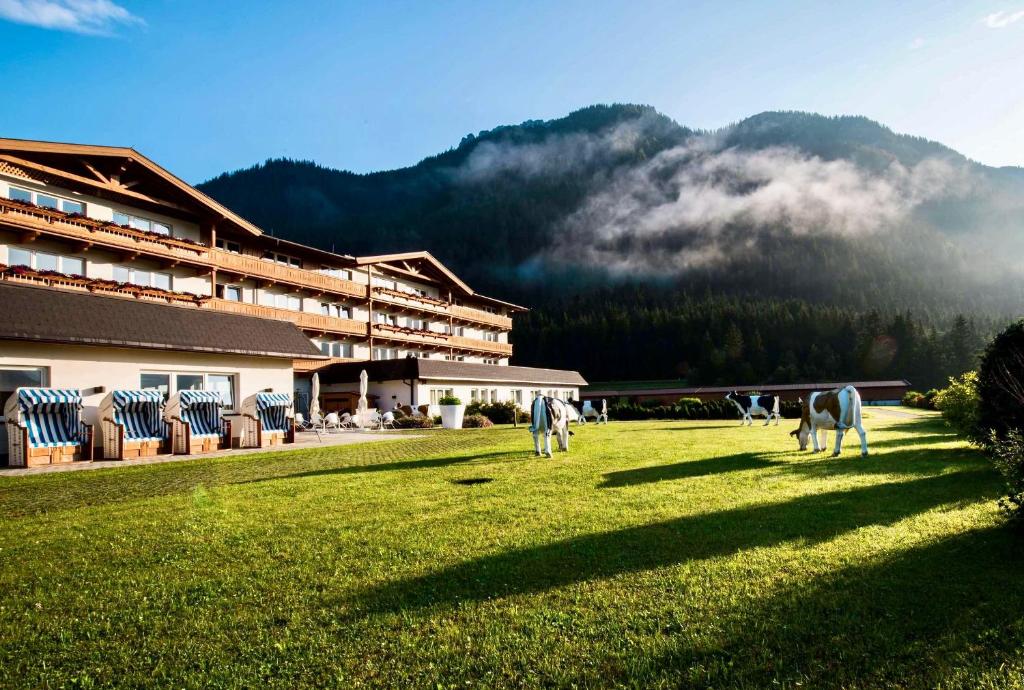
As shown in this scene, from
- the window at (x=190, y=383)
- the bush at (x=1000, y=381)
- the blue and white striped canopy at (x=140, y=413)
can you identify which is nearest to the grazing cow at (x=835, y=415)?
the bush at (x=1000, y=381)

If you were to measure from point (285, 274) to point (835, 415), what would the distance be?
104 ft

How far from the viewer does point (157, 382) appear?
61.8 ft

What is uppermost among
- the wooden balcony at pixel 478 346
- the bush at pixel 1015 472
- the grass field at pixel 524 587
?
the wooden balcony at pixel 478 346

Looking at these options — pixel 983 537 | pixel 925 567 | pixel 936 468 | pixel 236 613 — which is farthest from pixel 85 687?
pixel 936 468

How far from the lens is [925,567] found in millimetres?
4852

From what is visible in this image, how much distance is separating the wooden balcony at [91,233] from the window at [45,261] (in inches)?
33.9

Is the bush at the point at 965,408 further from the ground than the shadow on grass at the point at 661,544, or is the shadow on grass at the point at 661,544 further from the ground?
the bush at the point at 965,408

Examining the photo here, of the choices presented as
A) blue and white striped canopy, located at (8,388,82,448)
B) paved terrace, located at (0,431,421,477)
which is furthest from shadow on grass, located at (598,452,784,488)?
blue and white striped canopy, located at (8,388,82,448)

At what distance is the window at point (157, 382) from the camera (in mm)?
18406

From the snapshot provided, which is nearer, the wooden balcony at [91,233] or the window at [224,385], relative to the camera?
the window at [224,385]

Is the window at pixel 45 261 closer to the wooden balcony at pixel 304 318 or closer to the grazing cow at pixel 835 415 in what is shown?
the wooden balcony at pixel 304 318

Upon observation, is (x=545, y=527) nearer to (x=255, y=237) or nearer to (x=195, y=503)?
(x=195, y=503)

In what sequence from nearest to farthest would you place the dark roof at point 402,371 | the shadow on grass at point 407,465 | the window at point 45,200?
1. the shadow on grass at point 407,465
2. the window at point 45,200
3. the dark roof at point 402,371

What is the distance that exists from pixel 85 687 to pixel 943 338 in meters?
112
